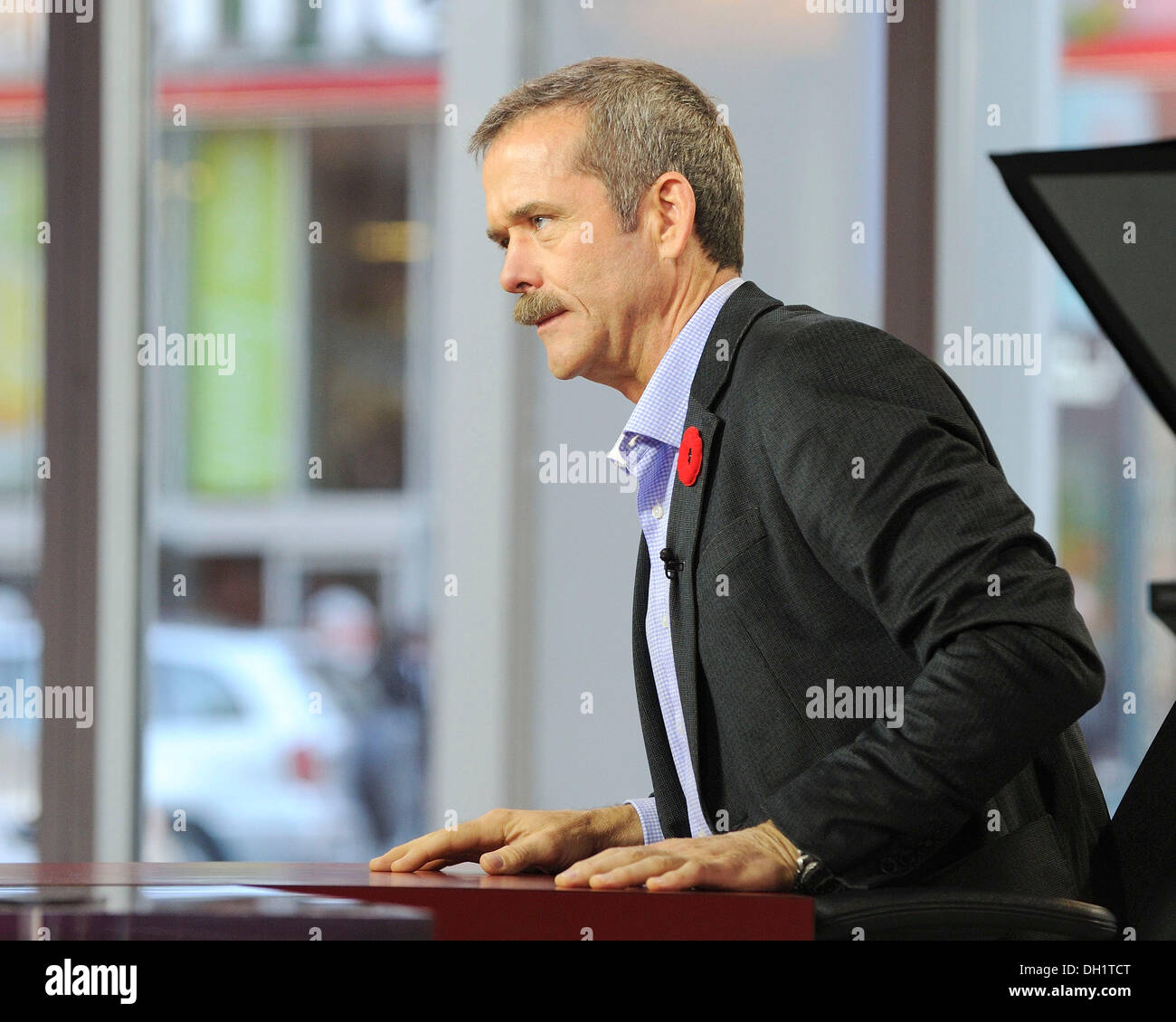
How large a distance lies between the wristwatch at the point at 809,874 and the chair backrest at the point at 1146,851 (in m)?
0.31

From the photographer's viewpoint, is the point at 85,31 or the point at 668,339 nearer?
the point at 668,339

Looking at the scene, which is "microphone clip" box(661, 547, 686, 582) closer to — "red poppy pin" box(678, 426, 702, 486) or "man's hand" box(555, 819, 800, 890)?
"red poppy pin" box(678, 426, 702, 486)

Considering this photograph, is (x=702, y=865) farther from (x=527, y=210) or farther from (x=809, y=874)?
(x=527, y=210)

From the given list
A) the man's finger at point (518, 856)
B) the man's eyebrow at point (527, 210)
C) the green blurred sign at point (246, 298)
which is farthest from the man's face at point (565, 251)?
the green blurred sign at point (246, 298)

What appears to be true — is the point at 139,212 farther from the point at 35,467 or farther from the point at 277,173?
the point at 277,173

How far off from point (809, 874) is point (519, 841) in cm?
30

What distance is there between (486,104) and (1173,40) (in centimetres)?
166

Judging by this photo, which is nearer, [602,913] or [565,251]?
[602,913]

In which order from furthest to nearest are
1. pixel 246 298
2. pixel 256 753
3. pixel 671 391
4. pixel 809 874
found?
pixel 246 298
pixel 256 753
pixel 671 391
pixel 809 874

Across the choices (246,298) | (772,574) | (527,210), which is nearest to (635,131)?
(527,210)

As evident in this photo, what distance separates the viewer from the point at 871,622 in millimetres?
1210

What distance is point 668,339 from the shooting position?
59.6 inches

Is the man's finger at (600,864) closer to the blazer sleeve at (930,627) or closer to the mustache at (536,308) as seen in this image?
the blazer sleeve at (930,627)
